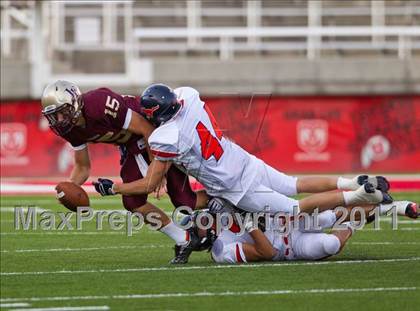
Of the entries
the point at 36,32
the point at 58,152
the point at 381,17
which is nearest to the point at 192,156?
the point at 58,152

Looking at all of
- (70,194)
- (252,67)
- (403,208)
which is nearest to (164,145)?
(70,194)

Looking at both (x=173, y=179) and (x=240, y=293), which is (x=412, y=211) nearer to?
(x=173, y=179)

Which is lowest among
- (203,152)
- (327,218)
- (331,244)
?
(331,244)

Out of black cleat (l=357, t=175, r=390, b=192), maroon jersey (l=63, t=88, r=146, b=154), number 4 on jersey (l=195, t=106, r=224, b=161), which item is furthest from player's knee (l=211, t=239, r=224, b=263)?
black cleat (l=357, t=175, r=390, b=192)

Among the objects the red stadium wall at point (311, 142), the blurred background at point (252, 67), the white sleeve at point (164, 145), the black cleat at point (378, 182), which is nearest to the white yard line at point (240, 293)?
the black cleat at point (378, 182)

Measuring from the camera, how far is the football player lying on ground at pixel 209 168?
6.91 m

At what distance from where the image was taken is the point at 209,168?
23.3ft

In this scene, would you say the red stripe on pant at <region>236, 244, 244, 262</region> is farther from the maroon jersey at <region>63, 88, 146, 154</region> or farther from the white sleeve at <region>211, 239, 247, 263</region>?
the maroon jersey at <region>63, 88, 146, 154</region>

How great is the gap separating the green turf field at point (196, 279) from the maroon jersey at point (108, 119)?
2.83 feet

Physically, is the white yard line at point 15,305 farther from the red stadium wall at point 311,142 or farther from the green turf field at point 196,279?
the red stadium wall at point 311,142

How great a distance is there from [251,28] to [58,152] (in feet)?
15.6

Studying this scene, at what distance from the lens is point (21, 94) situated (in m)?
20.4

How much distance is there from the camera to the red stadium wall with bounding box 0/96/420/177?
18859 mm

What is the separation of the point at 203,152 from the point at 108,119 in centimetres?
70
